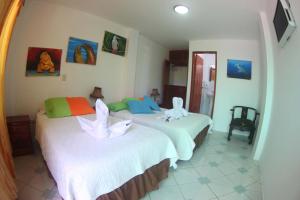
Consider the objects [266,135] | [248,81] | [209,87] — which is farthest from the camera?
[209,87]

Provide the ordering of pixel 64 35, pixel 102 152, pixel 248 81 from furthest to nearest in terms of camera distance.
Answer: pixel 248 81 → pixel 64 35 → pixel 102 152

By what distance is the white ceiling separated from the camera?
2.40 metres

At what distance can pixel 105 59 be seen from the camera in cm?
368

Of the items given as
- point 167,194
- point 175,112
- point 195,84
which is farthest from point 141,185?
point 195,84

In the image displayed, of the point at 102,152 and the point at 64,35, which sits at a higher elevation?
the point at 64,35

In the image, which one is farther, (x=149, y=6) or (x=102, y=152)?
(x=149, y=6)

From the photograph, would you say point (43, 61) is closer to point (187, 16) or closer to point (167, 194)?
point (187, 16)

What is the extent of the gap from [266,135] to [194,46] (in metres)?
2.86

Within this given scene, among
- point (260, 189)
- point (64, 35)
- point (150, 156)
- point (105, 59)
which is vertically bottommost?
point (260, 189)

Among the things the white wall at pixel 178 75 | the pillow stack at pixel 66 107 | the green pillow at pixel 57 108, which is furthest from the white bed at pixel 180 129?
the white wall at pixel 178 75

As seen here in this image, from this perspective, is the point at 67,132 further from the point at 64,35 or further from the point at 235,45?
the point at 235,45

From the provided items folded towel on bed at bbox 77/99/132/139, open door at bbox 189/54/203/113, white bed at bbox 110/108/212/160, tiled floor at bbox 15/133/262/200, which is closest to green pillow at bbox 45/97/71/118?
tiled floor at bbox 15/133/262/200

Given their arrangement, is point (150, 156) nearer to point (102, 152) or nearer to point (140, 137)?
point (140, 137)

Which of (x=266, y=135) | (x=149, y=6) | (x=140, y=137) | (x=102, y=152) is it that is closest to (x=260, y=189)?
(x=266, y=135)
